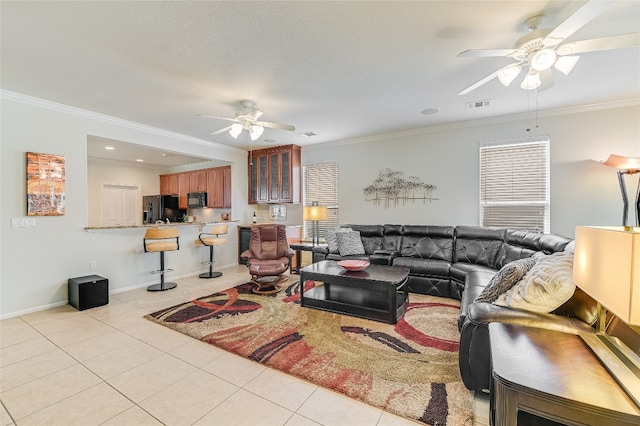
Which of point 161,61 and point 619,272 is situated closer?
point 619,272

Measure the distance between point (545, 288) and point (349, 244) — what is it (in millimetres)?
3223

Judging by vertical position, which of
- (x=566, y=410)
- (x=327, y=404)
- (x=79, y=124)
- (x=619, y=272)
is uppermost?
(x=79, y=124)

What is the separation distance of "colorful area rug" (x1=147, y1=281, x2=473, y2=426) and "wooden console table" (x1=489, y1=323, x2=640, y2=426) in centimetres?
72

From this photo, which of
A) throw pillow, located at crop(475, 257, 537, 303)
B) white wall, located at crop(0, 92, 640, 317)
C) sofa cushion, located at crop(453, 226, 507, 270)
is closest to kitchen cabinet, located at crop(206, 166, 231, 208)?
white wall, located at crop(0, 92, 640, 317)

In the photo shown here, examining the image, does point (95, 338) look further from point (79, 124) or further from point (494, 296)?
point (494, 296)

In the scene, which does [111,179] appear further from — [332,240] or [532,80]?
[532,80]

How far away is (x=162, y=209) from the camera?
24.8 ft

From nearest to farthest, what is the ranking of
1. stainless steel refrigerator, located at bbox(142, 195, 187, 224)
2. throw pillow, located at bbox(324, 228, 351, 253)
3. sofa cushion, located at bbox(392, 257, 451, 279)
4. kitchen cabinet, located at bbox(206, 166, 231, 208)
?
1. sofa cushion, located at bbox(392, 257, 451, 279)
2. throw pillow, located at bbox(324, 228, 351, 253)
3. kitchen cabinet, located at bbox(206, 166, 231, 208)
4. stainless steel refrigerator, located at bbox(142, 195, 187, 224)

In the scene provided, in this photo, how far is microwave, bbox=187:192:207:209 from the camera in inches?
283

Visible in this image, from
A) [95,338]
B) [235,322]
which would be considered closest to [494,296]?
[235,322]

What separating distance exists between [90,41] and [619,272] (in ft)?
12.1

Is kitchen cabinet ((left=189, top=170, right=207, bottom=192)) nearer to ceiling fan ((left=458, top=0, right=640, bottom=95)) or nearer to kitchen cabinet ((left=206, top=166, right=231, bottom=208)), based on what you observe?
kitchen cabinet ((left=206, top=166, right=231, bottom=208))

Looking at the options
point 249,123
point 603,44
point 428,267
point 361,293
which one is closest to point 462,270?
point 428,267

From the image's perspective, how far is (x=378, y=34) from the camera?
230cm
